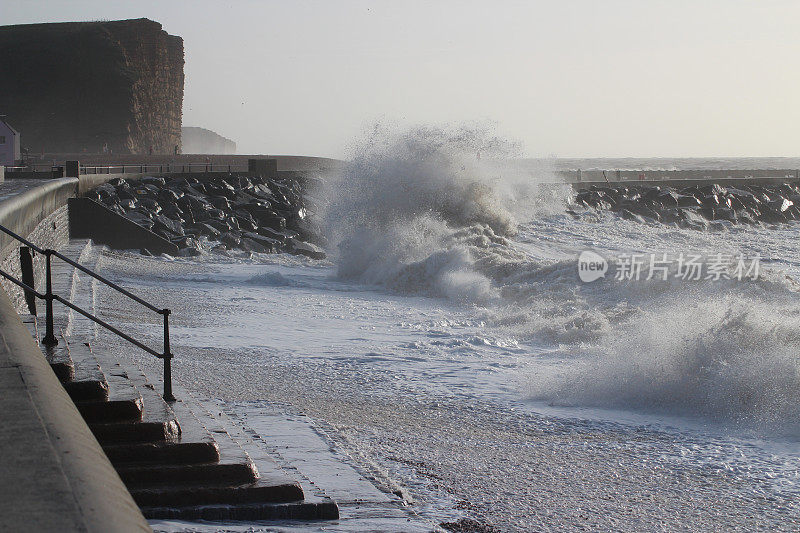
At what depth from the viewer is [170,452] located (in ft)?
14.1

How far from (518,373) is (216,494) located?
4.64 m

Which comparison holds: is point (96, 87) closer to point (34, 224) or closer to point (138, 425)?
point (34, 224)

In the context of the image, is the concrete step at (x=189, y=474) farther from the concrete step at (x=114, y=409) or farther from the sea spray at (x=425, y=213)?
the sea spray at (x=425, y=213)

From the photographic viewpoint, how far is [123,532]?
72.4 inches

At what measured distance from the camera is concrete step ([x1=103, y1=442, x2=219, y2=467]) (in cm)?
425

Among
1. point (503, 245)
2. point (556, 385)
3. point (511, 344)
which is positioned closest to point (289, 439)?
point (556, 385)

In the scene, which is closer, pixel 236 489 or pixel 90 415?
pixel 236 489

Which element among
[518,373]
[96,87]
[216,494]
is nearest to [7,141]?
[96,87]

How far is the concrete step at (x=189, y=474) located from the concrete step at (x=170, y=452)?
0.06 metres

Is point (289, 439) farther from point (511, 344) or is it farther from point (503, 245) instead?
point (503, 245)

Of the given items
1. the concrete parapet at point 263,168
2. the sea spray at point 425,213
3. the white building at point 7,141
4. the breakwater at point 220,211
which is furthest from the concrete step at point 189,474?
the white building at point 7,141

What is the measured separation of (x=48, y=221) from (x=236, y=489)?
1070 centimetres

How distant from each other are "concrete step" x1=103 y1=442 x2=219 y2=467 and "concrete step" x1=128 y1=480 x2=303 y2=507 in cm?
18

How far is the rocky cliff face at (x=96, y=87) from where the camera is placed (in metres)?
64.6
